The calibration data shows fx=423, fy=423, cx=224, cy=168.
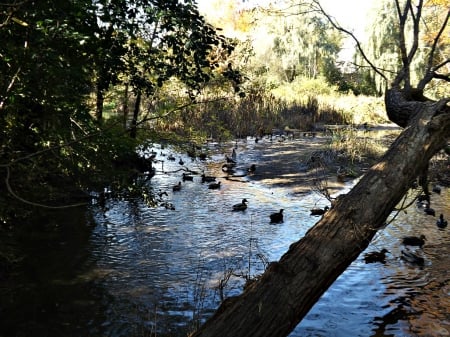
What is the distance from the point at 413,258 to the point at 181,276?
3.58 m

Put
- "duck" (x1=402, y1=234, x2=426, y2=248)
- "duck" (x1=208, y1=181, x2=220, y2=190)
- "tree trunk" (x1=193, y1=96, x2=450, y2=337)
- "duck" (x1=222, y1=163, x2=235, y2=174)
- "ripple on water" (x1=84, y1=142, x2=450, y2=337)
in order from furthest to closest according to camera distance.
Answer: "duck" (x1=222, y1=163, x2=235, y2=174) → "duck" (x1=208, y1=181, x2=220, y2=190) → "duck" (x1=402, y1=234, x2=426, y2=248) → "ripple on water" (x1=84, y1=142, x2=450, y2=337) → "tree trunk" (x1=193, y1=96, x2=450, y2=337)

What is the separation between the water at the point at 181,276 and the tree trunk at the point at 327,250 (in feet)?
2.41

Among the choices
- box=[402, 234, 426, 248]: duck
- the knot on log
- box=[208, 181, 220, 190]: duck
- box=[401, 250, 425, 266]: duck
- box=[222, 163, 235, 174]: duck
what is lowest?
box=[401, 250, 425, 266]: duck

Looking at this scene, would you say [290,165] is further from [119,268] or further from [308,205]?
[119,268]

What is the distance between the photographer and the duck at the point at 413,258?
21.3 feet

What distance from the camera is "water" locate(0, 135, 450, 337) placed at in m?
4.93

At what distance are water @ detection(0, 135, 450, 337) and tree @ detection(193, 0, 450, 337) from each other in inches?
28.9

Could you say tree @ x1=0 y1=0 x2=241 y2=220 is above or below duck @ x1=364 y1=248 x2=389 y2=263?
above

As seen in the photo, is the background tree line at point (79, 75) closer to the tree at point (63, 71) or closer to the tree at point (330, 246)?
the tree at point (63, 71)

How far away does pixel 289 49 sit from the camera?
3884 centimetres

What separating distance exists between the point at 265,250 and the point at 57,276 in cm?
336

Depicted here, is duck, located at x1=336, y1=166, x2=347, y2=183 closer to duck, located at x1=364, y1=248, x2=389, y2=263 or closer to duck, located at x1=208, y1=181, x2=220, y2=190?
duck, located at x1=208, y1=181, x2=220, y2=190

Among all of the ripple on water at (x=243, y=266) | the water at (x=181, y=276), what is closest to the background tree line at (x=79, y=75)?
the water at (x=181, y=276)

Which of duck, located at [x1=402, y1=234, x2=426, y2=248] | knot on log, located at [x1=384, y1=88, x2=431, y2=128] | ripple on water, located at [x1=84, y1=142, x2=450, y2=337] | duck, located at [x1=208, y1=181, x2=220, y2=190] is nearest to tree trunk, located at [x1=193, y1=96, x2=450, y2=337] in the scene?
knot on log, located at [x1=384, y1=88, x2=431, y2=128]
